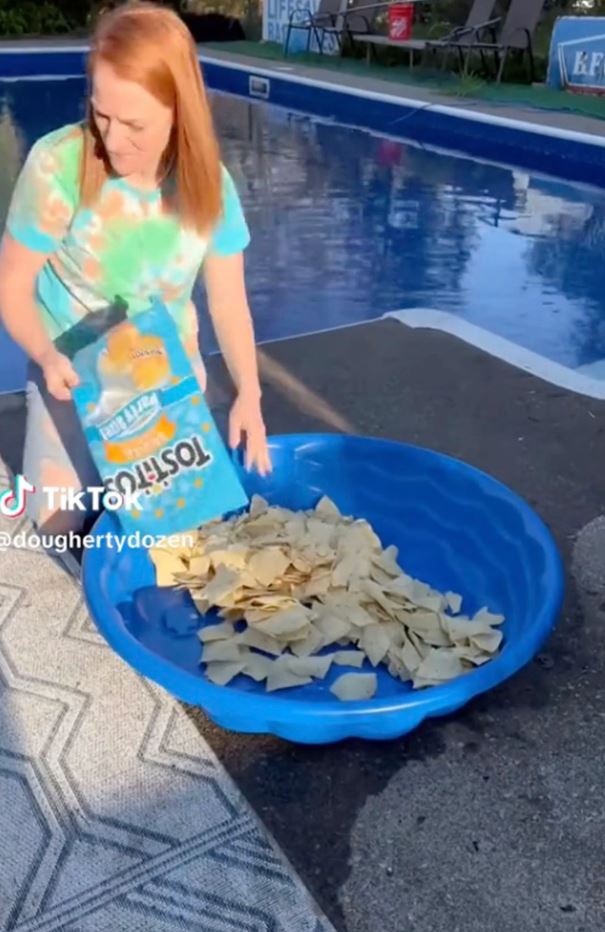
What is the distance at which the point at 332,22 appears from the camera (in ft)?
34.1

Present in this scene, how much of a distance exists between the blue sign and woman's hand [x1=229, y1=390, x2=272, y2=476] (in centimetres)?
664

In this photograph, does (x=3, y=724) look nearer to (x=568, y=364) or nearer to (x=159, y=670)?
(x=159, y=670)

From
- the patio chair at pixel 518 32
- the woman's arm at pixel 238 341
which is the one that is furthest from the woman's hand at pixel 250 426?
the patio chair at pixel 518 32

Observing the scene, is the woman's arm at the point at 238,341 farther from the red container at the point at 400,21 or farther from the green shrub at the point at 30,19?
the green shrub at the point at 30,19

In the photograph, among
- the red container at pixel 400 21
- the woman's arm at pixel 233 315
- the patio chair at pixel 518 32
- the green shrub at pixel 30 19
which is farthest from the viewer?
the green shrub at pixel 30 19

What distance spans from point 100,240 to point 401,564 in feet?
2.86

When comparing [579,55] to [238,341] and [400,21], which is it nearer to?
[400,21]

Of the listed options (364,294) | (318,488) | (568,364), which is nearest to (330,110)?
(364,294)

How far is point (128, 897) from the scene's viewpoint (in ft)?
4.12

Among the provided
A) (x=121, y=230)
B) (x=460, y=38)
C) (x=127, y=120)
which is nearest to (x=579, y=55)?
(x=460, y=38)

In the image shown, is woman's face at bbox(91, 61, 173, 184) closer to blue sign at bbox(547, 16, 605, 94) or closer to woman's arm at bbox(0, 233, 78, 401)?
woman's arm at bbox(0, 233, 78, 401)

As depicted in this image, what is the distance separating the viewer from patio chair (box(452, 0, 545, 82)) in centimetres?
846

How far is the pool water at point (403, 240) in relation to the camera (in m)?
3.92

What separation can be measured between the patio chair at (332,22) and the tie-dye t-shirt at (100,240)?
9.31m
